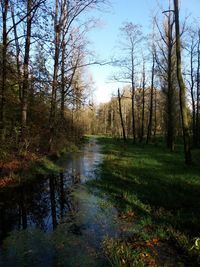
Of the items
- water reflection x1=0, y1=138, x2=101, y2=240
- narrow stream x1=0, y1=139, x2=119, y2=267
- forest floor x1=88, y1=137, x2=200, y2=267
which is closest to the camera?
forest floor x1=88, y1=137, x2=200, y2=267

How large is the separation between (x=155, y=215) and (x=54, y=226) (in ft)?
8.49

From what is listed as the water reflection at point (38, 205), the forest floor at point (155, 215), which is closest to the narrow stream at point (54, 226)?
the water reflection at point (38, 205)

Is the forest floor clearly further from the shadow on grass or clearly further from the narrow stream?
the narrow stream

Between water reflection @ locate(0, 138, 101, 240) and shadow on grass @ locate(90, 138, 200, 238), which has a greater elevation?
shadow on grass @ locate(90, 138, 200, 238)

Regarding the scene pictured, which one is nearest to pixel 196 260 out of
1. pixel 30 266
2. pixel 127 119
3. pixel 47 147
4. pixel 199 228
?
pixel 199 228

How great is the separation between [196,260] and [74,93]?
693 inches

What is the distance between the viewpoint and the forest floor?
5625 millimetres

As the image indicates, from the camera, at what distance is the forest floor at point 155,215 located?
5625mm

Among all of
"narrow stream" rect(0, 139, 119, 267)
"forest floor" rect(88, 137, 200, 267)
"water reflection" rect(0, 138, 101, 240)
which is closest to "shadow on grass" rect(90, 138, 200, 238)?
"forest floor" rect(88, 137, 200, 267)

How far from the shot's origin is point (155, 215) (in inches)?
313

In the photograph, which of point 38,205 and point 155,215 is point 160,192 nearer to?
point 155,215

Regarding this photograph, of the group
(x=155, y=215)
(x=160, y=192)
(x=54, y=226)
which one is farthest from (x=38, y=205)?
(x=160, y=192)

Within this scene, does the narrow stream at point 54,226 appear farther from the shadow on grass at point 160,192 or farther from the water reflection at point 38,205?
the shadow on grass at point 160,192

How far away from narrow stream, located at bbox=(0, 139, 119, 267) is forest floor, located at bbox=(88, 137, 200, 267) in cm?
43
